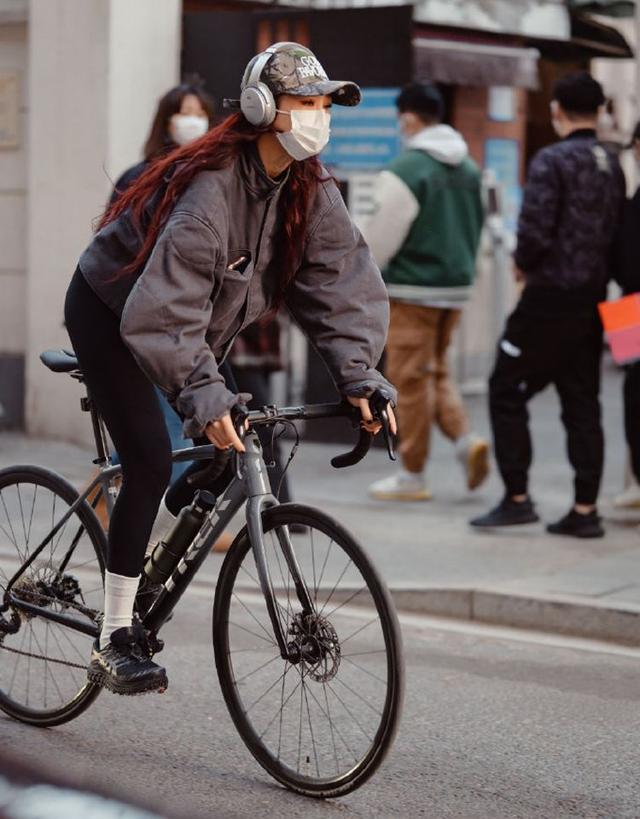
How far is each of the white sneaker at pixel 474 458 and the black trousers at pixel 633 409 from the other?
89cm

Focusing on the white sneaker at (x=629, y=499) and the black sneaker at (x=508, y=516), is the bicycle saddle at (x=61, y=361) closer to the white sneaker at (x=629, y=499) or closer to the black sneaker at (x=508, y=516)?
the black sneaker at (x=508, y=516)

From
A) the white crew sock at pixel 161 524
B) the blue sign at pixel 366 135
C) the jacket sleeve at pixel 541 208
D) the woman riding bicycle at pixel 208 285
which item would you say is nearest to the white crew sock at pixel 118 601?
the woman riding bicycle at pixel 208 285

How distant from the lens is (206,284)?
13.0 ft

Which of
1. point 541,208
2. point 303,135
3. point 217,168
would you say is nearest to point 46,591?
point 217,168

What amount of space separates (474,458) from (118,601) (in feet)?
14.8

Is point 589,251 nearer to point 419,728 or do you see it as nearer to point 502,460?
point 502,460

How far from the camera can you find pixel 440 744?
4.64 meters

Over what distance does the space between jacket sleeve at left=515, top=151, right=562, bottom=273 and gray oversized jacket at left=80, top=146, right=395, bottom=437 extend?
3231 millimetres

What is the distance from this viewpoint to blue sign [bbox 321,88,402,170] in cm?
989

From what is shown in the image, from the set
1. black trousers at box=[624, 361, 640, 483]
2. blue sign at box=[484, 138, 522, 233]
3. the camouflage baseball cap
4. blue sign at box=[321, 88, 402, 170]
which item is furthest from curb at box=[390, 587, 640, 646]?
blue sign at box=[484, 138, 522, 233]

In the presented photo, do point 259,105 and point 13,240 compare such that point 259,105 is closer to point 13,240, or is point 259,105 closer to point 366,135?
point 366,135

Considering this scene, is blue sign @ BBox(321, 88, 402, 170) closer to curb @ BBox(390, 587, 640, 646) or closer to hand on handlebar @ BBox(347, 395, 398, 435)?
curb @ BBox(390, 587, 640, 646)

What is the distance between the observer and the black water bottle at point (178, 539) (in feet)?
14.1

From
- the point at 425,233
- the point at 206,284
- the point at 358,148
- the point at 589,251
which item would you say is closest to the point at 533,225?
the point at 589,251
